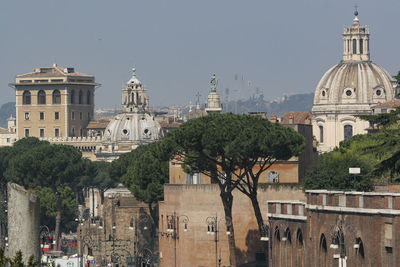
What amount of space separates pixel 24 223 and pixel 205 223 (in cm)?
5653

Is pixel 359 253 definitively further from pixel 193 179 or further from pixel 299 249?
pixel 193 179

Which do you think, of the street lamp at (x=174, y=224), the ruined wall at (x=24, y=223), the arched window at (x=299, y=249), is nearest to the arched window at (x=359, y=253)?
the arched window at (x=299, y=249)

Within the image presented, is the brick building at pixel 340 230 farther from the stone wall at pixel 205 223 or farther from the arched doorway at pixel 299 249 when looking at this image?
the stone wall at pixel 205 223

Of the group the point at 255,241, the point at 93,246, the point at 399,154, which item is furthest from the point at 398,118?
the point at 93,246

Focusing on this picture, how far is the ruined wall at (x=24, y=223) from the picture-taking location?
40094mm

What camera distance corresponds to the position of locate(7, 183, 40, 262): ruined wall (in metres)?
40.1

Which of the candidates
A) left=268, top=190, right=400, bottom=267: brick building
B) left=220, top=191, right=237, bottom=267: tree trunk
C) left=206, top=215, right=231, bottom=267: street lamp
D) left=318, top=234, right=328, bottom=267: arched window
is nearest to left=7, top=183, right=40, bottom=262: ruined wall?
left=268, top=190, right=400, bottom=267: brick building

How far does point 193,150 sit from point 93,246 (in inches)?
1339

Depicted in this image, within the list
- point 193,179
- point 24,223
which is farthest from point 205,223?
point 24,223

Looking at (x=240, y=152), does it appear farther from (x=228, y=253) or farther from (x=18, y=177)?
(x=18, y=177)

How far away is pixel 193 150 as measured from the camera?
294 ft

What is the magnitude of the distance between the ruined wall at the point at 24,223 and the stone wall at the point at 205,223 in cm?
4871

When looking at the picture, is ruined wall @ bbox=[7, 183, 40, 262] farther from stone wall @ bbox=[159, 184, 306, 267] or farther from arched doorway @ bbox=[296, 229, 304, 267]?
stone wall @ bbox=[159, 184, 306, 267]

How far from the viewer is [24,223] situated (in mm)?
40156
